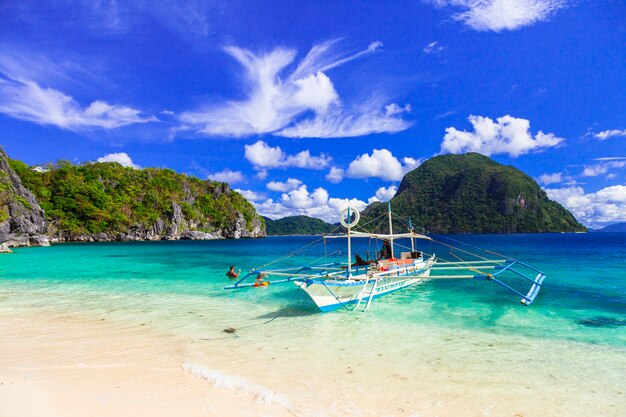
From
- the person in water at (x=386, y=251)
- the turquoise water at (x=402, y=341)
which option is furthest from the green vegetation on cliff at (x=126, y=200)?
the person in water at (x=386, y=251)

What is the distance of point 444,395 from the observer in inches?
233

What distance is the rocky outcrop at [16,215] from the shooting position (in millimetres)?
54184

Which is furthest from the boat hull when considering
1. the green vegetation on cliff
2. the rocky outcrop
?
the green vegetation on cliff

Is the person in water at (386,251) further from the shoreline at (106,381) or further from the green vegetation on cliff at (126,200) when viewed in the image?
the green vegetation on cliff at (126,200)

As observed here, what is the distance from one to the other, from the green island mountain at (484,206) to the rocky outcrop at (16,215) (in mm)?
111099

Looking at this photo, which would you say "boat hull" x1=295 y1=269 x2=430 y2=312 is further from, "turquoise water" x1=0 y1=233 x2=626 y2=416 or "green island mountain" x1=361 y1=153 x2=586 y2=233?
"green island mountain" x1=361 y1=153 x2=586 y2=233

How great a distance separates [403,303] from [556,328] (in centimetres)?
543

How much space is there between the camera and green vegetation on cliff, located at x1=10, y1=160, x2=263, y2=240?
79.7 metres

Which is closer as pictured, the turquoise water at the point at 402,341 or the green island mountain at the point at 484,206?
the turquoise water at the point at 402,341

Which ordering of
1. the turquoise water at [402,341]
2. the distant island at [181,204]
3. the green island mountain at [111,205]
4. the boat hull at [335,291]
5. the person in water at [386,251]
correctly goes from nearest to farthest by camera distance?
1. the turquoise water at [402,341]
2. the boat hull at [335,291]
3. the person in water at [386,251]
4. the green island mountain at [111,205]
5. the distant island at [181,204]

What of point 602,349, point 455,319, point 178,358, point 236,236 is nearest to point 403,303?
point 455,319

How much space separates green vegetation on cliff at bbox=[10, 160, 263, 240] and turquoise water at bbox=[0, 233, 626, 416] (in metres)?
75.2

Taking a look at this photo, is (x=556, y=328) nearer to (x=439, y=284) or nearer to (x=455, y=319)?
(x=455, y=319)

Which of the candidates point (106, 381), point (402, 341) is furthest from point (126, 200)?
point (402, 341)
